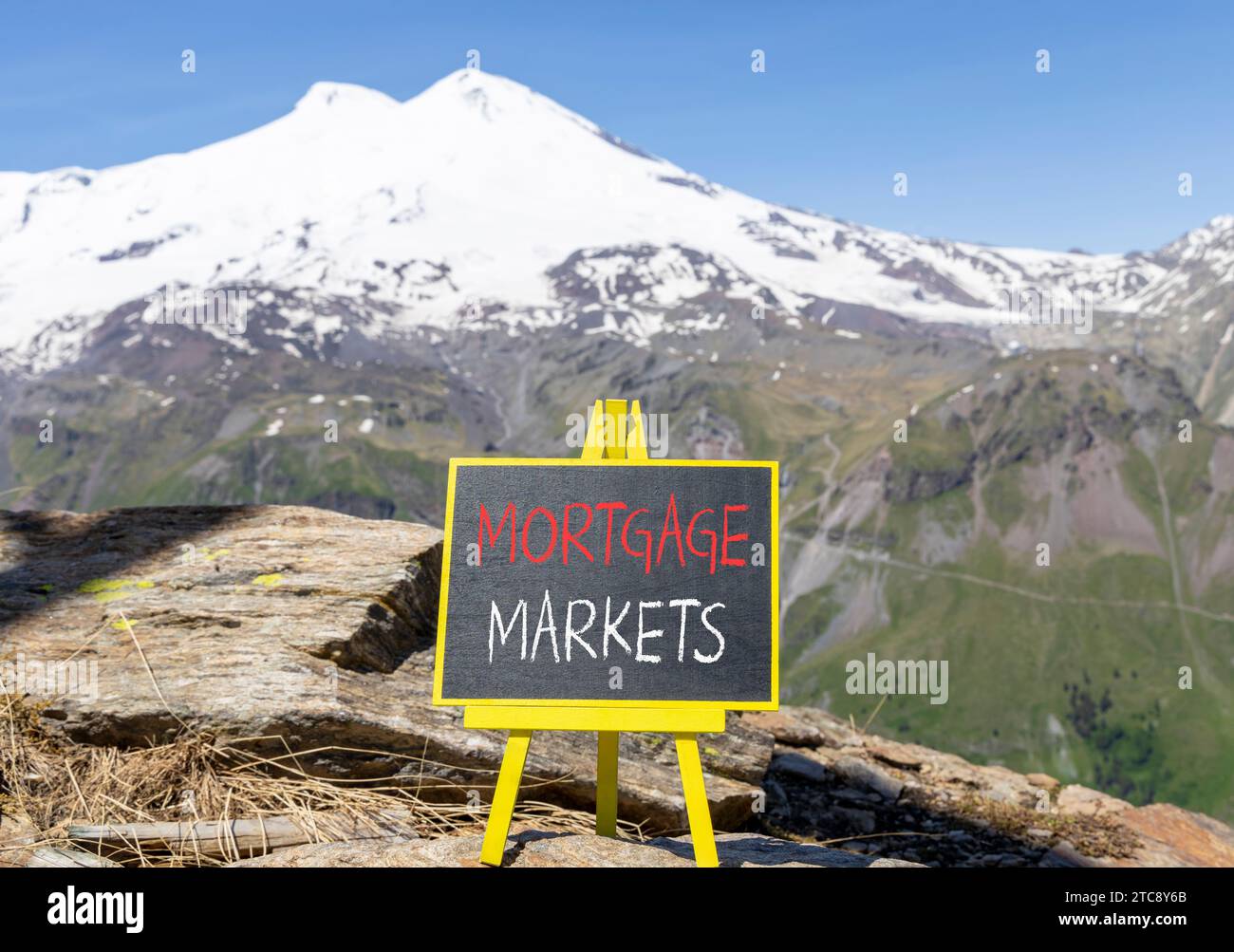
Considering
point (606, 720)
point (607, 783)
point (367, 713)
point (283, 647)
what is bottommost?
point (607, 783)

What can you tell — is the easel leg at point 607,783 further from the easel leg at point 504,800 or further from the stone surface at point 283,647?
the stone surface at point 283,647

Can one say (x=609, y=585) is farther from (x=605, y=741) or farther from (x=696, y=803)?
(x=696, y=803)

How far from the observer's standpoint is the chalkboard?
7.41 metres

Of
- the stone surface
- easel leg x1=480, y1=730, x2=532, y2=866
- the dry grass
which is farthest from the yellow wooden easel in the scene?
the stone surface

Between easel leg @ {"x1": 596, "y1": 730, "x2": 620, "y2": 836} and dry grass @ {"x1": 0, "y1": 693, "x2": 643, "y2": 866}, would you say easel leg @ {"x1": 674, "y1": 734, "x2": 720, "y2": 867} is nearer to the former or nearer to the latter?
easel leg @ {"x1": 596, "y1": 730, "x2": 620, "y2": 836}

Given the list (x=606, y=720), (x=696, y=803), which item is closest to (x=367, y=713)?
(x=606, y=720)

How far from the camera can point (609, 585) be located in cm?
758

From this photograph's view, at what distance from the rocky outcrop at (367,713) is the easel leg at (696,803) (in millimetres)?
311

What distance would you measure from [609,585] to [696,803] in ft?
5.34

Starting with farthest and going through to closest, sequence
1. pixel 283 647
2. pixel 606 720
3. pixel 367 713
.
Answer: pixel 283 647 → pixel 367 713 → pixel 606 720

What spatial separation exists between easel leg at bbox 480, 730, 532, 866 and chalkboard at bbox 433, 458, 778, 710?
301 millimetres
